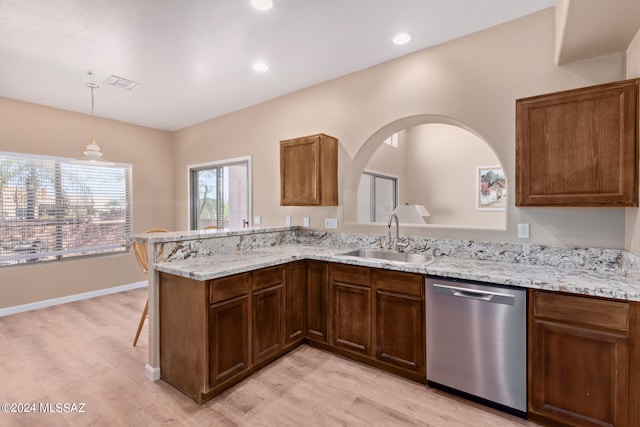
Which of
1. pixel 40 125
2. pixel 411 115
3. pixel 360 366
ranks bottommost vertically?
pixel 360 366

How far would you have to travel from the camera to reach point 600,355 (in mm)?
1682

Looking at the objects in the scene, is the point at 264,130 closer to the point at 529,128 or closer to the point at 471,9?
the point at 471,9

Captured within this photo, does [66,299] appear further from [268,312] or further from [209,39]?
[209,39]

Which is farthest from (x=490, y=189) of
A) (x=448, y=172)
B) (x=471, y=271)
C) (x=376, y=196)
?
(x=471, y=271)

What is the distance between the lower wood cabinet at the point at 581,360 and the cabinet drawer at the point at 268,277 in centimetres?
186

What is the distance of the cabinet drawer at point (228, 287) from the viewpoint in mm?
2129

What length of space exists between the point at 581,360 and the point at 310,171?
8.46 feet

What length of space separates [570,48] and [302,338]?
317cm

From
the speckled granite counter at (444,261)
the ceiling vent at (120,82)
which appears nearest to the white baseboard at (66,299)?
the speckled granite counter at (444,261)

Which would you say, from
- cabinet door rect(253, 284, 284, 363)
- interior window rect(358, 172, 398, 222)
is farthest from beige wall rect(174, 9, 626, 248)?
interior window rect(358, 172, 398, 222)

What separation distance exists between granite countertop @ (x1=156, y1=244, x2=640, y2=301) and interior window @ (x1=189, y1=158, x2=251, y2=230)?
1999 millimetres

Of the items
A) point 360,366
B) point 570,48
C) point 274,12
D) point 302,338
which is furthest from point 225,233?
point 570,48

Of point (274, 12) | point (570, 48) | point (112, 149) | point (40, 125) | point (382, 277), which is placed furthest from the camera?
point (112, 149)

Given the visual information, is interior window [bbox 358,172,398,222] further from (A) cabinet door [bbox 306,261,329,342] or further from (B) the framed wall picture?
(A) cabinet door [bbox 306,261,329,342]
